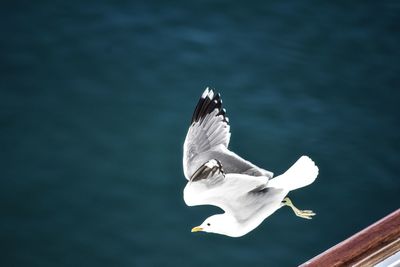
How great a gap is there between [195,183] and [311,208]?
1.56 meters

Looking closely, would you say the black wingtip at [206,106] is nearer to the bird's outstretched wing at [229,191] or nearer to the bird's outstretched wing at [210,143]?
the bird's outstretched wing at [210,143]

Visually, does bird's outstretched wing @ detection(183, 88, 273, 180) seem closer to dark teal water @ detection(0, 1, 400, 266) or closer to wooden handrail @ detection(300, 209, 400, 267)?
dark teal water @ detection(0, 1, 400, 266)

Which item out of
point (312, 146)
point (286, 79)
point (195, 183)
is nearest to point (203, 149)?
point (195, 183)

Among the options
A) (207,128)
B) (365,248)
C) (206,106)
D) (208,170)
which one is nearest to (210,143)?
(207,128)

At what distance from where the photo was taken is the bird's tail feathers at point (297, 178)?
3.28m

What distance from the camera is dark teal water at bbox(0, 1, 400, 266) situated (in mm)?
4207

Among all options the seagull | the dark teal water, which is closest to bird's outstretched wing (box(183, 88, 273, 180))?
the seagull

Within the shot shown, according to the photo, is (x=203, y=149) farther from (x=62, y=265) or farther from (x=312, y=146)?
(x=312, y=146)

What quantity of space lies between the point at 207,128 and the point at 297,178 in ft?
1.56

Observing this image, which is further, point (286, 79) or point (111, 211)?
point (286, 79)

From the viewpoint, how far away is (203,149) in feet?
11.0

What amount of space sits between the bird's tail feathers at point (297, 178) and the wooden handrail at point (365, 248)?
4.78ft

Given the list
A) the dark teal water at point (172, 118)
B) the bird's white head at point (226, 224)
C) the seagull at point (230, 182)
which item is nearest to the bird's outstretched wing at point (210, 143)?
the seagull at point (230, 182)

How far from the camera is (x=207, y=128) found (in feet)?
11.3
